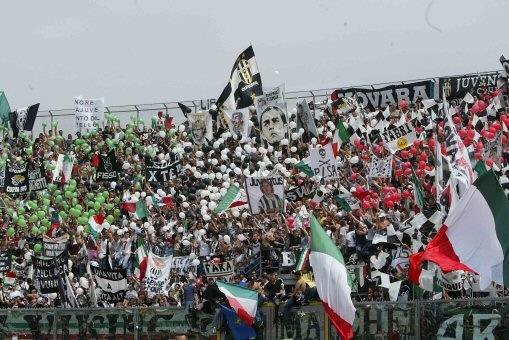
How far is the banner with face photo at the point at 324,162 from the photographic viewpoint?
111ft

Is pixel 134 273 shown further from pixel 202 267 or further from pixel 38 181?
pixel 38 181

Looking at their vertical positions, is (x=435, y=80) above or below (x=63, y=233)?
above

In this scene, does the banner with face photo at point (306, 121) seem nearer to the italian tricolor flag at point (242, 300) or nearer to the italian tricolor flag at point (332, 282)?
the italian tricolor flag at point (242, 300)

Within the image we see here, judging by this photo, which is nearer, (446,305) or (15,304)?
(446,305)

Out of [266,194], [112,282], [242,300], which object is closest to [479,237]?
[242,300]

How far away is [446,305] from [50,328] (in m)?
9.64

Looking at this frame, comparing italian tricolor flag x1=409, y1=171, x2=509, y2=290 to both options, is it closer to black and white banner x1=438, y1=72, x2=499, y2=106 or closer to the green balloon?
black and white banner x1=438, y1=72, x2=499, y2=106

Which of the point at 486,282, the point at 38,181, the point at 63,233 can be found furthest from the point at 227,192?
the point at 486,282

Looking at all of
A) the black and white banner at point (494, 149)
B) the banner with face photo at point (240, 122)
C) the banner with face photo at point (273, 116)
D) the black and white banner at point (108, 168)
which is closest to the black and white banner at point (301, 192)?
the banner with face photo at point (273, 116)

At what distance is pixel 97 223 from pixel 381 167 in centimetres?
1103

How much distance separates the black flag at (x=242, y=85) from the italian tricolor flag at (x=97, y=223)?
504 cm

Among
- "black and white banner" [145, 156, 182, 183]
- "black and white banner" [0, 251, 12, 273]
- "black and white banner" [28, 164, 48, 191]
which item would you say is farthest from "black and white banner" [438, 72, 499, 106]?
"black and white banner" [0, 251, 12, 273]

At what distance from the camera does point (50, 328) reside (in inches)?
1135

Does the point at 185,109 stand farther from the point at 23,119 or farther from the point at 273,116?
the point at 23,119
